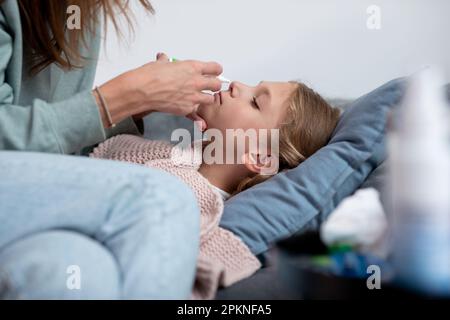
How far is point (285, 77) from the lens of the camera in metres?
1.75

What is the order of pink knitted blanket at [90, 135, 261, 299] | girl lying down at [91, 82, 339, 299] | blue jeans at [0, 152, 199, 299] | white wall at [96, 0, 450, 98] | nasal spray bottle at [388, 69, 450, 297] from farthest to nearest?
white wall at [96, 0, 450, 98] < girl lying down at [91, 82, 339, 299] < pink knitted blanket at [90, 135, 261, 299] < blue jeans at [0, 152, 199, 299] < nasal spray bottle at [388, 69, 450, 297]

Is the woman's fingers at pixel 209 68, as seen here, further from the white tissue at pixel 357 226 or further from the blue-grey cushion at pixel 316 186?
the white tissue at pixel 357 226

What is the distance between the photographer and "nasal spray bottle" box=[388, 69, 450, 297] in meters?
0.54

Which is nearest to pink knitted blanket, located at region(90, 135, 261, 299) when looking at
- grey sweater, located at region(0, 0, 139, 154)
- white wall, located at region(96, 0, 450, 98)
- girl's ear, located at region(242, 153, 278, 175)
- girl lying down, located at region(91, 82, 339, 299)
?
girl lying down, located at region(91, 82, 339, 299)

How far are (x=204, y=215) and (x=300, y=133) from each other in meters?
0.37

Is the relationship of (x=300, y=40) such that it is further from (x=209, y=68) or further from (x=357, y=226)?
(x=357, y=226)

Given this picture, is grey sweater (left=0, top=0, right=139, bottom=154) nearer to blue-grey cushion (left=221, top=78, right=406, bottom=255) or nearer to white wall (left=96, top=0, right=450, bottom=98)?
blue-grey cushion (left=221, top=78, right=406, bottom=255)

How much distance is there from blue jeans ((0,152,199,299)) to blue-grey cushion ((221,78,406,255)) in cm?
31

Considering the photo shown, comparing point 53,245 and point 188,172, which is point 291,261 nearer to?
point 53,245

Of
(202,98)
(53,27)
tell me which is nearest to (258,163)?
(202,98)

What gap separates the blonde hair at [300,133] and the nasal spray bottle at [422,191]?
73 centimetres

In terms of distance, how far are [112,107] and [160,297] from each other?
0.47 metres

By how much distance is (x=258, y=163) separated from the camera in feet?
4.41
